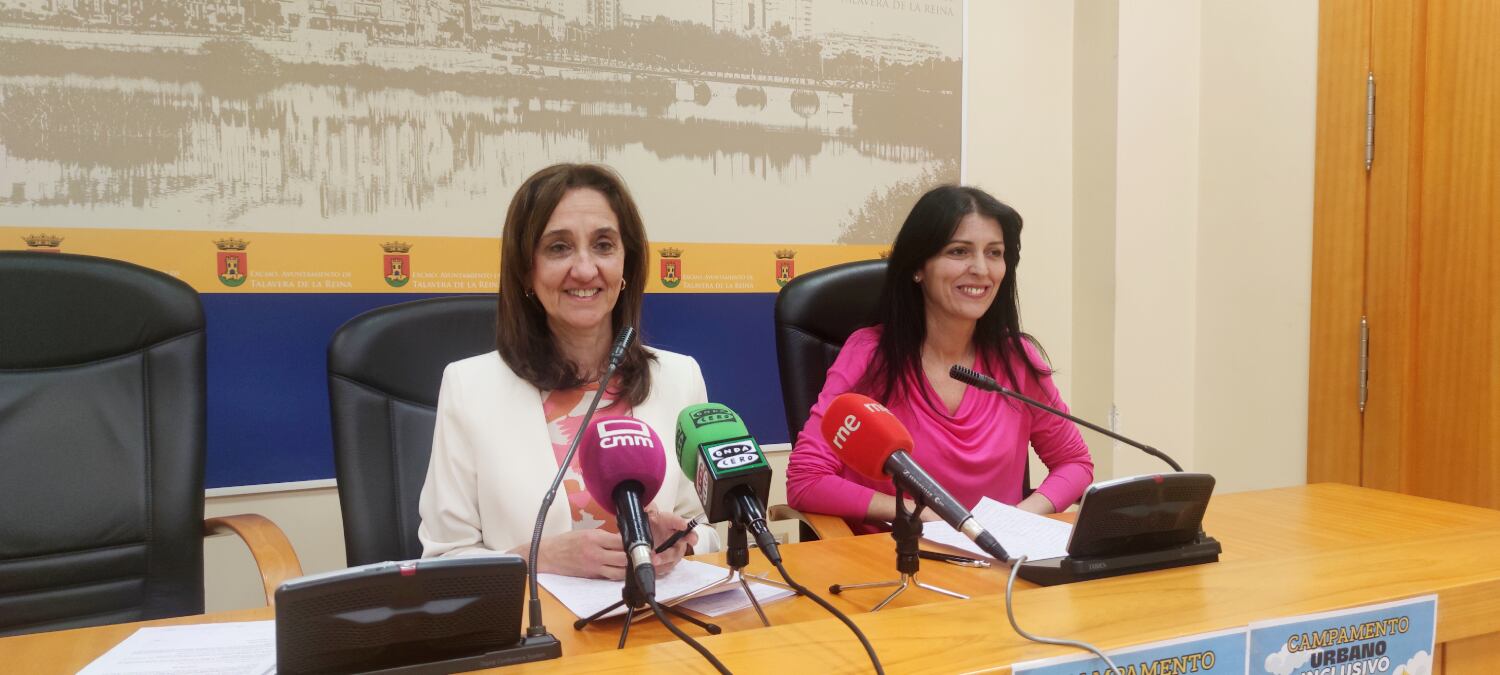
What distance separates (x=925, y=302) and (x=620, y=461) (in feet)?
4.44

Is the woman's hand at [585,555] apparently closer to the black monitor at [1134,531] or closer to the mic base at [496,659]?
the mic base at [496,659]

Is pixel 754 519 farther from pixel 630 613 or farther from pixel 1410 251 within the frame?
pixel 1410 251

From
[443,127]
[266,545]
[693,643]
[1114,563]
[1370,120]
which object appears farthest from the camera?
[1370,120]

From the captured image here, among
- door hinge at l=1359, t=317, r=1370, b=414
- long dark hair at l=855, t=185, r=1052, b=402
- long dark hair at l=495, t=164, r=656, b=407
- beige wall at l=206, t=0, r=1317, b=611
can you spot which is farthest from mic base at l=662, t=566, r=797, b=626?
door hinge at l=1359, t=317, r=1370, b=414

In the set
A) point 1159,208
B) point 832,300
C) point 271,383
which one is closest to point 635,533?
point 832,300

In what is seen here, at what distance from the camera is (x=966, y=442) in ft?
6.64

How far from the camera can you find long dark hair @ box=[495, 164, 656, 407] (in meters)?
1.70

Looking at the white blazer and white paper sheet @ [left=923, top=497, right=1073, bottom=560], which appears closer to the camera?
white paper sheet @ [left=923, top=497, right=1073, bottom=560]

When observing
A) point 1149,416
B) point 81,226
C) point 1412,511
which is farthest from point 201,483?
point 1149,416

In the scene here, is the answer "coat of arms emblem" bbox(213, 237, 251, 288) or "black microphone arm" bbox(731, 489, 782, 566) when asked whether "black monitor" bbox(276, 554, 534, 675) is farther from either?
"coat of arms emblem" bbox(213, 237, 251, 288)

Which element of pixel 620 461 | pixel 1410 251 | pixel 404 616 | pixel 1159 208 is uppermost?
pixel 1159 208

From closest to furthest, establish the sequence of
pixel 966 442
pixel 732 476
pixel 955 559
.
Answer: pixel 732 476 < pixel 955 559 < pixel 966 442

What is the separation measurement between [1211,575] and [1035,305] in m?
2.23

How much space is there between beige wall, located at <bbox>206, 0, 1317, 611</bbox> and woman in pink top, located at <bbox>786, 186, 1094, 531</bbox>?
0.91m
